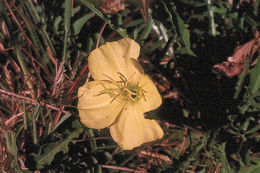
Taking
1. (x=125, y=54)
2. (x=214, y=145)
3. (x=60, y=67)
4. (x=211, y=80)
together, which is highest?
(x=125, y=54)

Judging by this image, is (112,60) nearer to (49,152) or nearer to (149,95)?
(149,95)

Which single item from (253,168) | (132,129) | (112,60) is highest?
(112,60)

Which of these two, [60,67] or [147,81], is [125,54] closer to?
[147,81]

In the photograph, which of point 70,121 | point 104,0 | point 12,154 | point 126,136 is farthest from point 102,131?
point 104,0

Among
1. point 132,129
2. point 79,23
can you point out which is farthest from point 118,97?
point 79,23

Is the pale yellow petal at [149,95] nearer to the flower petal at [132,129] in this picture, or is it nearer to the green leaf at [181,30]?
the flower petal at [132,129]

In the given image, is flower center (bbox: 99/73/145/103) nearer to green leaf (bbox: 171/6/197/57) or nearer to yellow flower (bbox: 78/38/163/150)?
yellow flower (bbox: 78/38/163/150)
